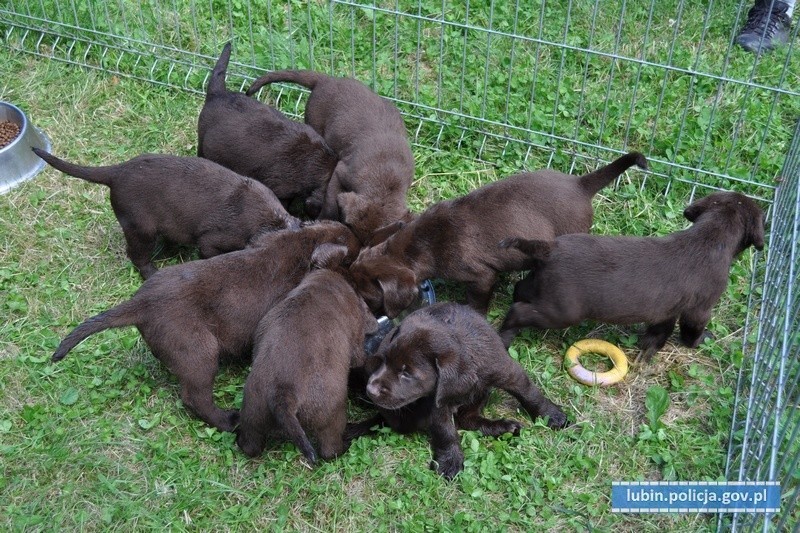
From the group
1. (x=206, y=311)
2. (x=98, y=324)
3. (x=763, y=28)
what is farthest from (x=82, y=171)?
(x=763, y=28)

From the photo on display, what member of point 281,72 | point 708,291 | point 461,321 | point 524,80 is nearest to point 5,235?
point 281,72

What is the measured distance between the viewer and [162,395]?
4562mm

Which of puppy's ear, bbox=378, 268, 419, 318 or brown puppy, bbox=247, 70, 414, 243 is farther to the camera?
brown puppy, bbox=247, 70, 414, 243

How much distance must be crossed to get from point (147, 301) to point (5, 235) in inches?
77.2

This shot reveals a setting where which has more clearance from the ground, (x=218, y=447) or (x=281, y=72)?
(x=281, y=72)

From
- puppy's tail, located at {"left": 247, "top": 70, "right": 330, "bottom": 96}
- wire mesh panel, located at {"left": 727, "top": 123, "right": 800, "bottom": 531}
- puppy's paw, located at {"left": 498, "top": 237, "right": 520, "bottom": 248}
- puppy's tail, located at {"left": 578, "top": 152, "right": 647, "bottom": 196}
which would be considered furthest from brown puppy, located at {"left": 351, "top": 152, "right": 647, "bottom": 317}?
puppy's tail, located at {"left": 247, "top": 70, "right": 330, "bottom": 96}

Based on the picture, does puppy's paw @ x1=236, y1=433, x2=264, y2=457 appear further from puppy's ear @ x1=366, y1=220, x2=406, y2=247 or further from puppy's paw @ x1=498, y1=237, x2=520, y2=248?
puppy's paw @ x1=498, y1=237, x2=520, y2=248

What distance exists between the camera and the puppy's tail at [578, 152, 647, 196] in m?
4.76

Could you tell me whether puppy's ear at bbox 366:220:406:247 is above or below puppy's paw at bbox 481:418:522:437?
above

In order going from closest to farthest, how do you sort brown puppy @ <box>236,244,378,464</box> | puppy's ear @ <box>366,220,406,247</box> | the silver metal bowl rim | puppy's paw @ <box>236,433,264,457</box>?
1. brown puppy @ <box>236,244,378,464</box>
2. puppy's paw @ <box>236,433,264,457</box>
3. puppy's ear @ <box>366,220,406,247</box>
4. the silver metal bowl rim

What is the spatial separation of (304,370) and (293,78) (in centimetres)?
281

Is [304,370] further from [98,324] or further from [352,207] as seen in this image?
[352,207]

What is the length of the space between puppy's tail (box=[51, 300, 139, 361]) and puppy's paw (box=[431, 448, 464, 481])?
1682 millimetres

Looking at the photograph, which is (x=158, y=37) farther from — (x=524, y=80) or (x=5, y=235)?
(x=524, y=80)
